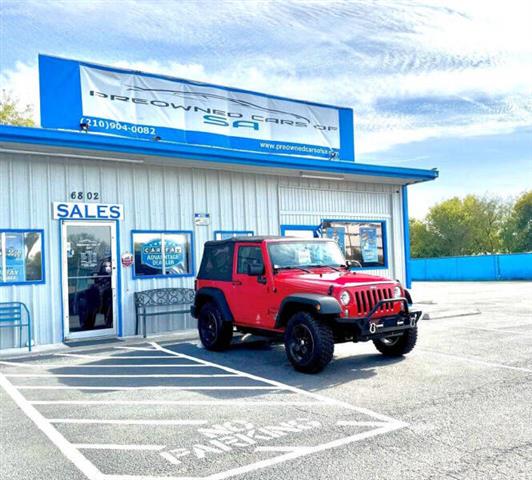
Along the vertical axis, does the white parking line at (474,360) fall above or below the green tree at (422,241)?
below

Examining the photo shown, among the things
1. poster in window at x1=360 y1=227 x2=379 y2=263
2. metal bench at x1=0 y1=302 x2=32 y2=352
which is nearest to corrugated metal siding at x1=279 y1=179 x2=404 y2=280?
poster in window at x1=360 y1=227 x2=379 y2=263

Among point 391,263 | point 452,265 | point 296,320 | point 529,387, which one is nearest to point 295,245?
point 296,320

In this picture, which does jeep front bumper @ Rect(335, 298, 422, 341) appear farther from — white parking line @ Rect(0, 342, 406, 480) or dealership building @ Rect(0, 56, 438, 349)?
dealership building @ Rect(0, 56, 438, 349)

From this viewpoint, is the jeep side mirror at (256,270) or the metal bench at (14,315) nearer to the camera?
the jeep side mirror at (256,270)

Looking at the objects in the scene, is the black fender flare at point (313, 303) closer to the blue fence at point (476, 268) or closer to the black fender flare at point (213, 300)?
the black fender flare at point (213, 300)

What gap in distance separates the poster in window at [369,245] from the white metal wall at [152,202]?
0.44m

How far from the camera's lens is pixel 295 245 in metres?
8.92

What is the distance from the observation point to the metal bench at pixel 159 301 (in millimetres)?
11755

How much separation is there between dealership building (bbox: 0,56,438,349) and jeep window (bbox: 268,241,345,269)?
2.45 ft

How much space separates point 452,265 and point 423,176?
25330 mm

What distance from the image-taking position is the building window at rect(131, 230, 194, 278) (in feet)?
40.0

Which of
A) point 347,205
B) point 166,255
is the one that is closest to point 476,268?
point 347,205

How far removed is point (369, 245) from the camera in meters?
16.3

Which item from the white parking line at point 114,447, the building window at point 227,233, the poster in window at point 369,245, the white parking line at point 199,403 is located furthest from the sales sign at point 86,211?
the poster in window at point 369,245
